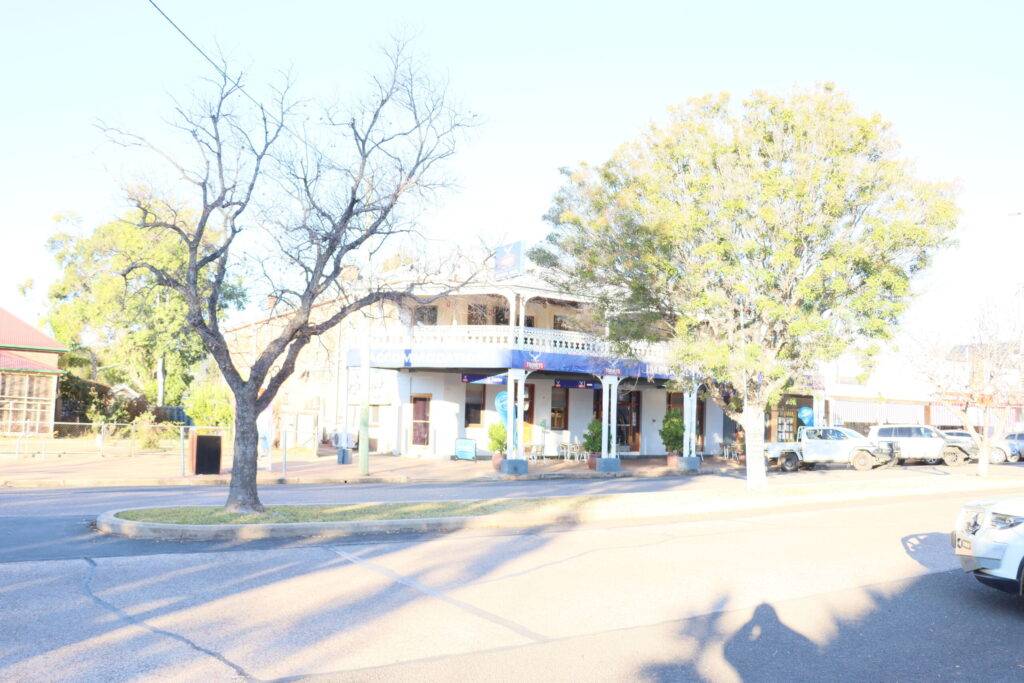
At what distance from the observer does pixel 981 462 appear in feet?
91.8

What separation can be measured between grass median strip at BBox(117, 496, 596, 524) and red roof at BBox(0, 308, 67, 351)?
28350mm

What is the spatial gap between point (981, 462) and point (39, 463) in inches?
1124

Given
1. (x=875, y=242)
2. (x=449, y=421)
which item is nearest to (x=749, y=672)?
(x=875, y=242)

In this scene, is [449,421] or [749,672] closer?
[749,672]

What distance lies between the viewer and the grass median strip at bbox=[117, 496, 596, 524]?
42.7 ft

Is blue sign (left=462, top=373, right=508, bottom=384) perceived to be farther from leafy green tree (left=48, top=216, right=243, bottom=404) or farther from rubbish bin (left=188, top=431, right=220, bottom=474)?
leafy green tree (left=48, top=216, right=243, bottom=404)

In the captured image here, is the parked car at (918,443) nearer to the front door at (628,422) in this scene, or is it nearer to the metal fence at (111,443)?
the front door at (628,422)

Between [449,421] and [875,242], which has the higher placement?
[875,242]

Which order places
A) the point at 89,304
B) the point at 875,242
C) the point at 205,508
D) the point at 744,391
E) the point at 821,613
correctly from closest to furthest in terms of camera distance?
the point at 821,613 → the point at 205,508 → the point at 875,242 → the point at 744,391 → the point at 89,304

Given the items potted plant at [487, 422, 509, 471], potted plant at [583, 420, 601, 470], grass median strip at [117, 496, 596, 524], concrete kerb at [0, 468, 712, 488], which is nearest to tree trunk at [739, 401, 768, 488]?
grass median strip at [117, 496, 596, 524]

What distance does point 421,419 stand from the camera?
34562mm

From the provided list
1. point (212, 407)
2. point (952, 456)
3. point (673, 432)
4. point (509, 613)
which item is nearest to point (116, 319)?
point (212, 407)

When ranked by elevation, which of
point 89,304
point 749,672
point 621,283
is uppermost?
point 89,304

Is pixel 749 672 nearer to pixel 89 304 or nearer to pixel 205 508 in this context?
pixel 205 508
